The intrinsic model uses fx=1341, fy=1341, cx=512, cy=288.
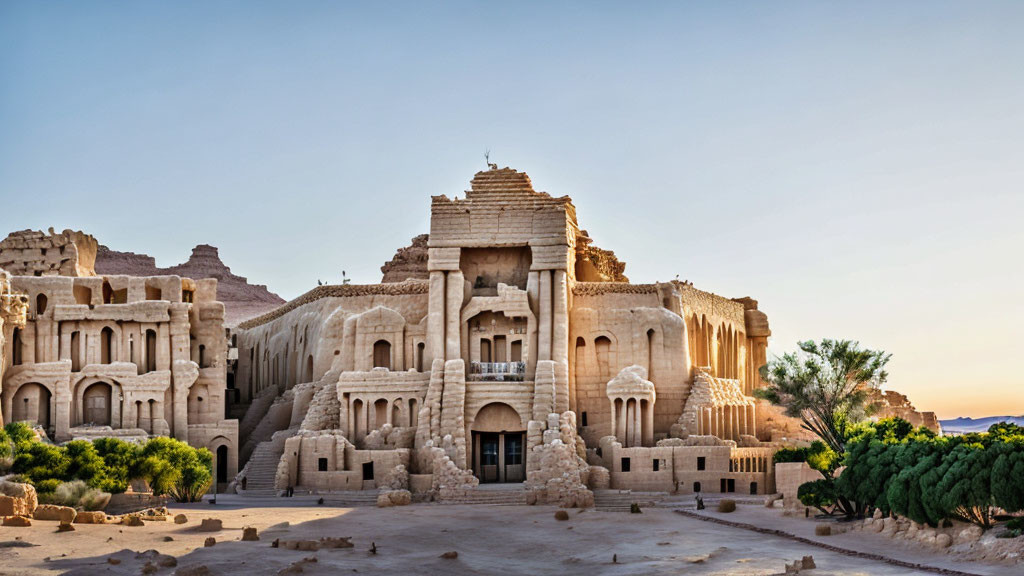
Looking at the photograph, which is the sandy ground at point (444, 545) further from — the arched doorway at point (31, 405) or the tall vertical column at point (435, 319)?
the tall vertical column at point (435, 319)

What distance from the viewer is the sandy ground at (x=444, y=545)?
40.7 meters

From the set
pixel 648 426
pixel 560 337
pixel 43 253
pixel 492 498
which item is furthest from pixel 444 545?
pixel 43 253

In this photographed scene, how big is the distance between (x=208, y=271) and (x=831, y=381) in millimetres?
108494

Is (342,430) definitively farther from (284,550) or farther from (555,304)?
(284,550)

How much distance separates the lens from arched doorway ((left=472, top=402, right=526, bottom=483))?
66688mm

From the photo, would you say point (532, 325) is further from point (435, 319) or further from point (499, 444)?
point (499, 444)

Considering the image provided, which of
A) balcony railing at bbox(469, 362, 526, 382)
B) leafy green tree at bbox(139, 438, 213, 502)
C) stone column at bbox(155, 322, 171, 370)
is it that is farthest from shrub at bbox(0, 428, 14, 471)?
balcony railing at bbox(469, 362, 526, 382)

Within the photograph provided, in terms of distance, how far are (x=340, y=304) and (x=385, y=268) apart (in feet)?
58.8

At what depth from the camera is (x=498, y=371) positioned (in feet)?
228

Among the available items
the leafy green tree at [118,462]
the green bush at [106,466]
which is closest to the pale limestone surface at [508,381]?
the green bush at [106,466]

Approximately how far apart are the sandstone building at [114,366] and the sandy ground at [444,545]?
1156cm

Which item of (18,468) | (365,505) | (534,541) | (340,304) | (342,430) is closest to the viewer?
(534,541)

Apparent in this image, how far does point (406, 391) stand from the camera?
6719 cm

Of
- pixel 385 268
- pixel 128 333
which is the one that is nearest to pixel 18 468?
pixel 128 333
